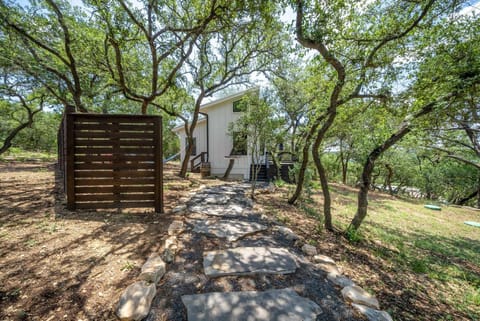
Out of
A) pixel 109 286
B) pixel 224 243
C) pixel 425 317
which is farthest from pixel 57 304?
pixel 425 317

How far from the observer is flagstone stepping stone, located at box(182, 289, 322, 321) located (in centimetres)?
141

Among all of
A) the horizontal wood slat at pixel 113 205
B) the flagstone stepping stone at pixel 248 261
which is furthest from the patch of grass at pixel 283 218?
the horizontal wood slat at pixel 113 205

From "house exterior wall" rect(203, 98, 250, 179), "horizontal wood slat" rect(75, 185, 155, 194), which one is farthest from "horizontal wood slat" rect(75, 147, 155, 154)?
"house exterior wall" rect(203, 98, 250, 179)

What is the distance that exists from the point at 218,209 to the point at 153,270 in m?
2.33

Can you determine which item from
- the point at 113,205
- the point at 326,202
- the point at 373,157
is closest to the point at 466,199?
the point at 373,157

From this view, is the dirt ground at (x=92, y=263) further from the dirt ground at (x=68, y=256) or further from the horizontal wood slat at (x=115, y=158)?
the horizontal wood slat at (x=115, y=158)

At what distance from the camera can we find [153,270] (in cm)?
182

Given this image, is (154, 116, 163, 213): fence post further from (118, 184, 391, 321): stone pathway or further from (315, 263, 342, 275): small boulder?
(315, 263, 342, 275): small boulder

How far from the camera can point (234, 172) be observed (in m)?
9.91

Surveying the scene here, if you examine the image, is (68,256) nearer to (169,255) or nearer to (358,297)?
(169,255)

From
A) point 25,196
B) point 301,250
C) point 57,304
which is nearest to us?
point 57,304

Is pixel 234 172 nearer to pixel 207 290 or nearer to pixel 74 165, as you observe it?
pixel 74 165

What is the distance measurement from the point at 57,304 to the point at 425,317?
324cm

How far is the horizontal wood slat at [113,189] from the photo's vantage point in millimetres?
3424
